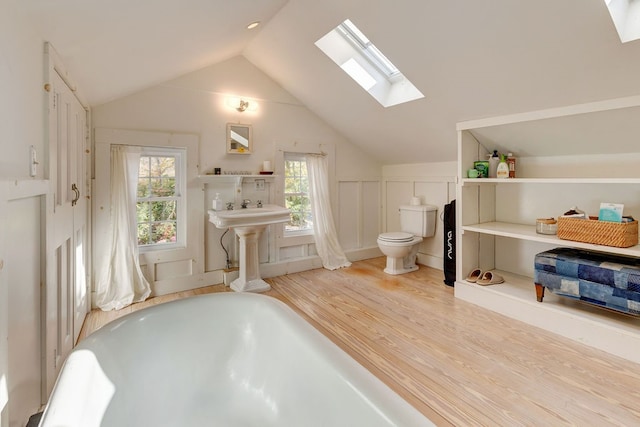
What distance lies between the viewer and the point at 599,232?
7.62 feet

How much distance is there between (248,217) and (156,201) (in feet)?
3.36

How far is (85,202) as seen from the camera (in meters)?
2.82

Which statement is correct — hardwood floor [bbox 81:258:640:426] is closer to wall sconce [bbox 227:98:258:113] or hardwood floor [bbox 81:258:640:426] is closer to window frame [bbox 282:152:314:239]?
window frame [bbox 282:152:314:239]

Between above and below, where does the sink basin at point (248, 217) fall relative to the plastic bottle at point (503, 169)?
below

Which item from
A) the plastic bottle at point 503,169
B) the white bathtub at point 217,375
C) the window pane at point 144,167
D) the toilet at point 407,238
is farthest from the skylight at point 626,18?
the window pane at point 144,167

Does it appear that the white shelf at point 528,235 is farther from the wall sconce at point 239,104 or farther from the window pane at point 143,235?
the window pane at point 143,235

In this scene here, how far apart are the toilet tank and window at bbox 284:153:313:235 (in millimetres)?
1278

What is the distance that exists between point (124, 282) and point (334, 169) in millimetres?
2776

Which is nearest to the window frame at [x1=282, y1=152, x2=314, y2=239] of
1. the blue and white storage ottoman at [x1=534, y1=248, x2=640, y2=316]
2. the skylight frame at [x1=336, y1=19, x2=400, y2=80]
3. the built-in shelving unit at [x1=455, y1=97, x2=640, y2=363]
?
the skylight frame at [x1=336, y1=19, x2=400, y2=80]

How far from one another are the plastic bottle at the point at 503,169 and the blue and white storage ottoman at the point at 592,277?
31.0 inches

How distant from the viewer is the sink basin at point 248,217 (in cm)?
312

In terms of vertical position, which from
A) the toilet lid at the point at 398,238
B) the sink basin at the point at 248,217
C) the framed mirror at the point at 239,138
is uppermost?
the framed mirror at the point at 239,138

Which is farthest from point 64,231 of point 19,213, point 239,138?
point 239,138

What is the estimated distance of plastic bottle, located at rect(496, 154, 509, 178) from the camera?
2.99 metres
